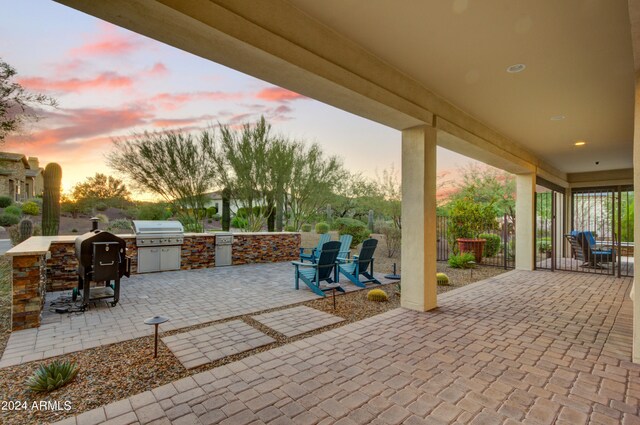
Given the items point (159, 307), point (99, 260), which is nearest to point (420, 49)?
point (159, 307)

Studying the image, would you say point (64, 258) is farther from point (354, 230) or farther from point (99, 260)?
point (354, 230)

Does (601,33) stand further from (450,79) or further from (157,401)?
(157,401)

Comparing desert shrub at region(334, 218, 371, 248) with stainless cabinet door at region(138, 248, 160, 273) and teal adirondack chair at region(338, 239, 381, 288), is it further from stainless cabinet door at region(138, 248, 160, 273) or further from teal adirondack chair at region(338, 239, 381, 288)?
stainless cabinet door at region(138, 248, 160, 273)

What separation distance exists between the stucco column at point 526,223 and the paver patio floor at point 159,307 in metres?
5.60

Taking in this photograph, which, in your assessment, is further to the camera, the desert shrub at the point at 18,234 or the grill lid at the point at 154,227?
the desert shrub at the point at 18,234

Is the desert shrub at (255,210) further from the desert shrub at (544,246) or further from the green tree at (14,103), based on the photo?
the desert shrub at (544,246)

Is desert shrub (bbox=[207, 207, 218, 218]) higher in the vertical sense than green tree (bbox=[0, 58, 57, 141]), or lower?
lower

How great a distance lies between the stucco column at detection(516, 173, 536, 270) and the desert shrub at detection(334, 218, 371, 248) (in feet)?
20.0

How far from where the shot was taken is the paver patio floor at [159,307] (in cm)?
336

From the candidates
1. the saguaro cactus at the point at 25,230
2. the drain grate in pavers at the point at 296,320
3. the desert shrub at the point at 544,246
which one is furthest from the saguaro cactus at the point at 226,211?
the desert shrub at the point at 544,246

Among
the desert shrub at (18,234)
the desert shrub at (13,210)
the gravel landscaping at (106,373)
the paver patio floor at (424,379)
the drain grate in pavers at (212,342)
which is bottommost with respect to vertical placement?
the gravel landscaping at (106,373)

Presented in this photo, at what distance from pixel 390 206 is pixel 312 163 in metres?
3.91

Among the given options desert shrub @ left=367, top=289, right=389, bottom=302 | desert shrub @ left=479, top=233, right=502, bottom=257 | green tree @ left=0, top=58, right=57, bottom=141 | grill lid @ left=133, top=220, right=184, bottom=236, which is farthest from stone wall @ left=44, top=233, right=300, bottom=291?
desert shrub @ left=479, top=233, right=502, bottom=257

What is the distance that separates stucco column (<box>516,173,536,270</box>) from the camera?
344 inches
